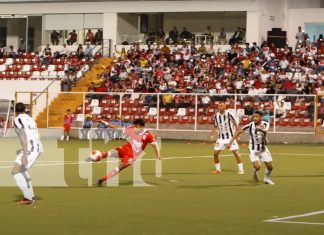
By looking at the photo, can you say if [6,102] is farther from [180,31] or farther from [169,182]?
[169,182]

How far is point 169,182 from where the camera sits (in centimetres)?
2188

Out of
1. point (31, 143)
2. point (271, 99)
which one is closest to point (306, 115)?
point (271, 99)

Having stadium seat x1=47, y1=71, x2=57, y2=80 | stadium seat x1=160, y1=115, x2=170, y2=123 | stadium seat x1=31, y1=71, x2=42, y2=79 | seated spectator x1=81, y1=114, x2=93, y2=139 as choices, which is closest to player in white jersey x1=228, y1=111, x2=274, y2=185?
stadium seat x1=160, y1=115, x2=170, y2=123

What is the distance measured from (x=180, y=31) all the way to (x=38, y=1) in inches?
366

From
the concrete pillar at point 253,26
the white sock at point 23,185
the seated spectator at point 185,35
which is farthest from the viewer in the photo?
the seated spectator at point 185,35

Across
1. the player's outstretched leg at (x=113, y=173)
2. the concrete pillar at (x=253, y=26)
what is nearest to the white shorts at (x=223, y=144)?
the player's outstretched leg at (x=113, y=173)

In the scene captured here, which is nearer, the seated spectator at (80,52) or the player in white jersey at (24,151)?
the player in white jersey at (24,151)

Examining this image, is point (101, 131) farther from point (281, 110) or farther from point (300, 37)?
point (300, 37)

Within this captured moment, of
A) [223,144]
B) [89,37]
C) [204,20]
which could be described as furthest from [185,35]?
[223,144]

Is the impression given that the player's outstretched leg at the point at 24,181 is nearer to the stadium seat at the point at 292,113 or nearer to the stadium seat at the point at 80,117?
the stadium seat at the point at 292,113

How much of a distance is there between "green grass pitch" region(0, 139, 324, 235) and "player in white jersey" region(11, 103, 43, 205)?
369 mm

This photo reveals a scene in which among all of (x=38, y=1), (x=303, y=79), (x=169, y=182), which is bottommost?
(x=169, y=182)

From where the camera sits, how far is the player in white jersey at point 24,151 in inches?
645

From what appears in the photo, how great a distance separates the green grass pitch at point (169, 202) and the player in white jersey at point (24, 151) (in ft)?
1.21
